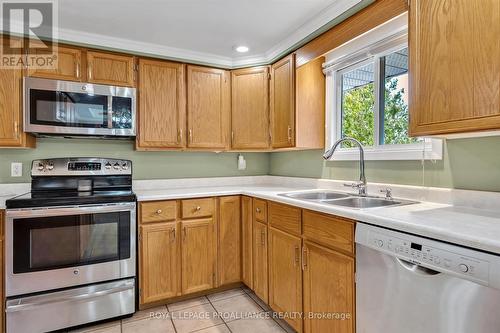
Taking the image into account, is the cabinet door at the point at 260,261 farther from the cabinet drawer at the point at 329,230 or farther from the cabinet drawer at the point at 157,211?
the cabinet drawer at the point at 157,211

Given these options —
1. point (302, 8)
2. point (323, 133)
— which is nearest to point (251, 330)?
point (323, 133)

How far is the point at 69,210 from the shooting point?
1.93 meters

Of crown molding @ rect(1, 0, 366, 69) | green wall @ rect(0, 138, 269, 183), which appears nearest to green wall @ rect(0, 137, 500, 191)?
green wall @ rect(0, 138, 269, 183)

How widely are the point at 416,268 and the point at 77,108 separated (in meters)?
2.51

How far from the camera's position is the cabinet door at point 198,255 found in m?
2.32

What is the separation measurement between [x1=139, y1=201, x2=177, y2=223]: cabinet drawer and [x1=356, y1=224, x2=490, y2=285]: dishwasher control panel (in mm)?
1544

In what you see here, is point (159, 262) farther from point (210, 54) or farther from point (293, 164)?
point (210, 54)

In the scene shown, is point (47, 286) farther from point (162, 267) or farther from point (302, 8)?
point (302, 8)

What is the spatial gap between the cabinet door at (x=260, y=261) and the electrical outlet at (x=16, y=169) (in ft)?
6.56

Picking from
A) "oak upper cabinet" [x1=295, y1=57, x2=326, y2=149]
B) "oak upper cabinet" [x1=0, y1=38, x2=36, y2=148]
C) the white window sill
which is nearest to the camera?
the white window sill

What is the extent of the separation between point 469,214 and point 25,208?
256cm

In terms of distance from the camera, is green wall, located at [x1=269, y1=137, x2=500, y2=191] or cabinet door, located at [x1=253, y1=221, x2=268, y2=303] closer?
green wall, located at [x1=269, y1=137, x2=500, y2=191]

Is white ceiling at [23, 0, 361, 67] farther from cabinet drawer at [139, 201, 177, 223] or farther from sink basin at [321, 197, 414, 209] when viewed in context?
cabinet drawer at [139, 201, 177, 223]

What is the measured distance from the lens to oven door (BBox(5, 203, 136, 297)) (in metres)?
1.82
